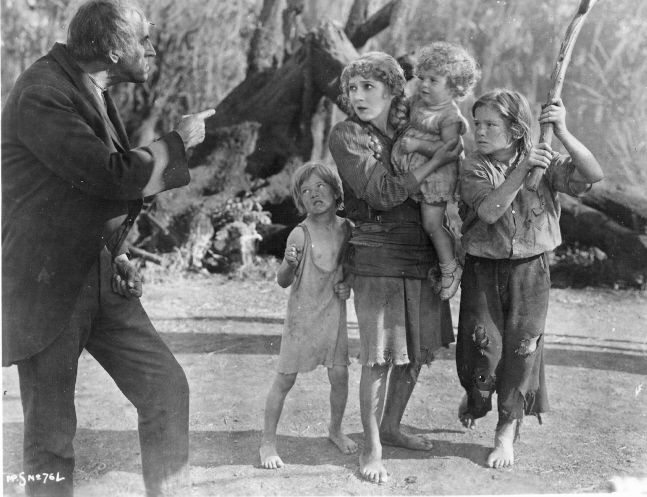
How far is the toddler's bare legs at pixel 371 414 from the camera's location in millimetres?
3273

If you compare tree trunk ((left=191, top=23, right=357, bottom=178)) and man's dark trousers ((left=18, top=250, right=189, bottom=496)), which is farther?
tree trunk ((left=191, top=23, right=357, bottom=178))

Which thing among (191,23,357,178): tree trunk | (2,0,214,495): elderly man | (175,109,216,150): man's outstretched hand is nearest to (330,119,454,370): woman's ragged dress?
Result: (175,109,216,150): man's outstretched hand

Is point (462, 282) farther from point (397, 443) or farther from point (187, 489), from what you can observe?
point (187, 489)

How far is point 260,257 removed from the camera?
7598 mm

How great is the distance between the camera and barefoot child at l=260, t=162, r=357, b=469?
337 cm

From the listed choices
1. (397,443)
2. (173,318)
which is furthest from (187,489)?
(173,318)

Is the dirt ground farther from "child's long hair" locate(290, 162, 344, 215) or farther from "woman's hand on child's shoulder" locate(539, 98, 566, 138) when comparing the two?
"woman's hand on child's shoulder" locate(539, 98, 566, 138)

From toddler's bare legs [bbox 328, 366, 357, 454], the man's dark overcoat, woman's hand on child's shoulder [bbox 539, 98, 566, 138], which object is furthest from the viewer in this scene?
toddler's bare legs [bbox 328, 366, 357, 454]

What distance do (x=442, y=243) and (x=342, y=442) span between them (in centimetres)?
105

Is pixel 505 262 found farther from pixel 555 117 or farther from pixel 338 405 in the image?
pixel 338 405

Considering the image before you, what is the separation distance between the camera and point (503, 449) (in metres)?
3.43

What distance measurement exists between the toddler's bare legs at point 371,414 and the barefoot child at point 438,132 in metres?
0.46

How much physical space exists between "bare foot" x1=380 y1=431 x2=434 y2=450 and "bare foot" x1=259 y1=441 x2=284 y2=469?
53 centimetres

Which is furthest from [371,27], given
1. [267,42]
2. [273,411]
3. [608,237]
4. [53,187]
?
[53,187]
